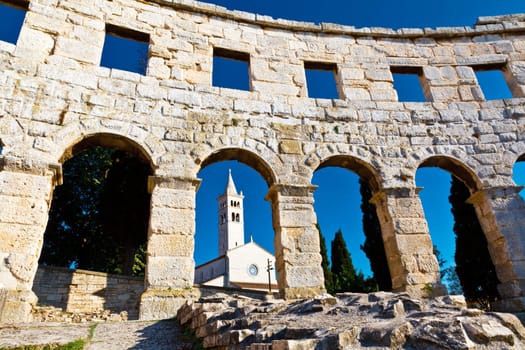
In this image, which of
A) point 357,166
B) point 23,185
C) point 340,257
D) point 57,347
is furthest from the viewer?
point 340,257

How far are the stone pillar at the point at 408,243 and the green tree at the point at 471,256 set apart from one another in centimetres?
547

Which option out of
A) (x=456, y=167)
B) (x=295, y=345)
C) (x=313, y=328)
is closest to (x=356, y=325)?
(x=313, y=328)

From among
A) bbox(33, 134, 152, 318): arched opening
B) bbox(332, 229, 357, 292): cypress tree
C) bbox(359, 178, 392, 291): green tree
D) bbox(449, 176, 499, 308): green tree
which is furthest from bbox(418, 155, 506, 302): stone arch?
bbox(332, 229, 357, 292): cypress tree

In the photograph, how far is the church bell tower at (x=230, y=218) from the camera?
154 feet

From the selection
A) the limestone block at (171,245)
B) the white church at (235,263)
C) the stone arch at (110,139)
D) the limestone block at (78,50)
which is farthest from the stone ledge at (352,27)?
the white church at (235,263)

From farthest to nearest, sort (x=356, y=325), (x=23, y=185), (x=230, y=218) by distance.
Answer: (x=230, y=218) < (x=23, y=185) < (x=356, y=325)

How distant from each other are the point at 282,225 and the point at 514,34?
28.2ft

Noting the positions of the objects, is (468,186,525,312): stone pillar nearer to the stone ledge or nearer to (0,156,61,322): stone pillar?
the stone ledge

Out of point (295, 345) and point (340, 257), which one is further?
point (340, 257)

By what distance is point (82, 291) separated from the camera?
8.37 metres

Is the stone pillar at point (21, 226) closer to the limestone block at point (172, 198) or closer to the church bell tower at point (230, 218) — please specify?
the limestone block at point (172, 198)

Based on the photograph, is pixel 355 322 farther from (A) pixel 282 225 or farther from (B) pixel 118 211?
(B) pixel 118 211

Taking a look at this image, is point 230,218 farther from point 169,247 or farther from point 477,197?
point 169,247

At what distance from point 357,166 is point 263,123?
2.15 m
